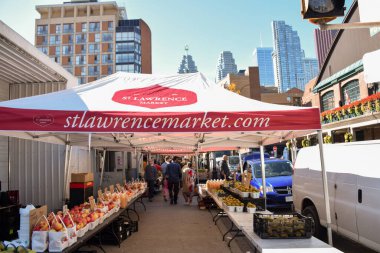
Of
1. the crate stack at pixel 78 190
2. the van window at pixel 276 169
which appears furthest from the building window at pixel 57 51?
the crate stack at pixel 78 190

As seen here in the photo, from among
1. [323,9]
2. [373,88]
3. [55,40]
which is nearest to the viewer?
[323,9]

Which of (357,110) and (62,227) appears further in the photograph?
(357,110)

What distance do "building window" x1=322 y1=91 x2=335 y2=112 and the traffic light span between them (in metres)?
33.2

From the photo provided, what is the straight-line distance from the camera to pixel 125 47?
80.6m

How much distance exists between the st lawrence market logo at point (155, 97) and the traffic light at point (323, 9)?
2.50 meters

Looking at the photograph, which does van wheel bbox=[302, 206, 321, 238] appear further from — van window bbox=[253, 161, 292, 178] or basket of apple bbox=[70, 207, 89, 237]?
van window bbox=[253, 161, 292, 178]

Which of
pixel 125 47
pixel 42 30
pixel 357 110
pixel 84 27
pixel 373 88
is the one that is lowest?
pixel 357 110

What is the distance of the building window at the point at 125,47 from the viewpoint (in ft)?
264

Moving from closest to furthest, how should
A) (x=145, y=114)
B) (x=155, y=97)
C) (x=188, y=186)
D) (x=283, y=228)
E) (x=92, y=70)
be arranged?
(x=283, y=228)
(x=145, y=114)
(x=155, y=97)
(x=188, y=186)
(x=92, y=70)

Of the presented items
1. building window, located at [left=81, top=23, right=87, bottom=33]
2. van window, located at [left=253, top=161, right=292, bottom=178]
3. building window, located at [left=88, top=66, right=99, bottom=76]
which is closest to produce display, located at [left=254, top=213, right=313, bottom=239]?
van window, located at [left=253, top=161, right=292, bottom=178]

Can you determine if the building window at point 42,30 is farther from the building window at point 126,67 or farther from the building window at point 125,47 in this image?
the building window at point 126,67

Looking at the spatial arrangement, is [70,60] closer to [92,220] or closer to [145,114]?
[92,220]

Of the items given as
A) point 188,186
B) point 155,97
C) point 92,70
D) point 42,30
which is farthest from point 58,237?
point 42,30

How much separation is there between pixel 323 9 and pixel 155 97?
3.19 meters
